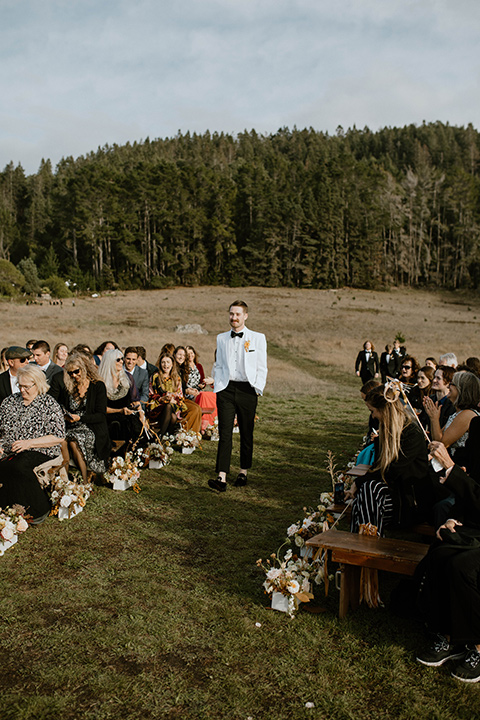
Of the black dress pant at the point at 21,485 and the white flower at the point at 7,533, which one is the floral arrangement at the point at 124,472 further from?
the white flower at the point at 7,533

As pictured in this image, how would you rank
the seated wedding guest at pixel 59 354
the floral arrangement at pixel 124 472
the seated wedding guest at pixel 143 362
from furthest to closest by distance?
the seated wedding guest at pixel 143 362 → the seated wedding guest at pixel 59 354 → the floral arrangement at pixel 124 472

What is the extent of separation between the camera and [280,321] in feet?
151

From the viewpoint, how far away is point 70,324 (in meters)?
39.2

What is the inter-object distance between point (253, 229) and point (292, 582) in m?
82.3

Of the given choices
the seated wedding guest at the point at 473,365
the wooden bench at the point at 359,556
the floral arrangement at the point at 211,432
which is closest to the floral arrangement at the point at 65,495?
the wooden bench at the point at 359,556

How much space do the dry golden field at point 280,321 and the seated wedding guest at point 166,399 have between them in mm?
10775

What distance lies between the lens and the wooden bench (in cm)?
372

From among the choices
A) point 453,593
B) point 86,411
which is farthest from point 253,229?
point 453,593

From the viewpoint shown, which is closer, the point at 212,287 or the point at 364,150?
the point at 212,287

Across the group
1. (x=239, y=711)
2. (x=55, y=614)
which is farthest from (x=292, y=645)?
(x=55, y=614)

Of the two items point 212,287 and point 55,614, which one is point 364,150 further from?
point 55,614

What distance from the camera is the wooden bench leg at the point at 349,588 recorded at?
3.87m

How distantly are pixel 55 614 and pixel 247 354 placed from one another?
373 centimetres

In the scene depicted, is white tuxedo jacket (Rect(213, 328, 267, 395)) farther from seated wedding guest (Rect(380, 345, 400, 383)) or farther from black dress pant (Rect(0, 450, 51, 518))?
seated wedding guest (Rect(380, 345, 400, 383))
